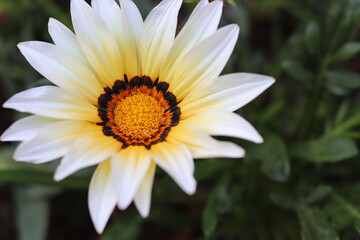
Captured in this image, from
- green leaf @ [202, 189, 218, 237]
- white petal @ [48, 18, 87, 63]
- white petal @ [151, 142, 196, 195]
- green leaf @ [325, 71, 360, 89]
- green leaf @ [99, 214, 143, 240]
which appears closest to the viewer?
white petal @ [151, 142, 196, 195]

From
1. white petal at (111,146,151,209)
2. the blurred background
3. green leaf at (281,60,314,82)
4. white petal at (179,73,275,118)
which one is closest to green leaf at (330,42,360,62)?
the blurred background

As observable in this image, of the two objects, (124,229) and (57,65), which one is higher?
(57,65)

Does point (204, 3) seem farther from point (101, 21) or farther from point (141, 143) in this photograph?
point (141, 143)

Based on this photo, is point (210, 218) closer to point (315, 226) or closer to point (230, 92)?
point (315, 226)

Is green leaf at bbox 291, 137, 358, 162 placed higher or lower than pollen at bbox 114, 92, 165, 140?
lower

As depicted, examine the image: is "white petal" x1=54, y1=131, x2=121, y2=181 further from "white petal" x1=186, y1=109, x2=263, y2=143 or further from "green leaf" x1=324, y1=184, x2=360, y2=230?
"green leaf" x1=324, y1=184, x2=360, y2=230

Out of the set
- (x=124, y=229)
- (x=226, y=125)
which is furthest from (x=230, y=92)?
(x=124, y=229)

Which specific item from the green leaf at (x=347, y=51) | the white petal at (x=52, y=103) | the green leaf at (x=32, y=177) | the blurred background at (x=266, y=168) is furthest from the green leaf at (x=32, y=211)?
the green leaf at (x=347, y=51)
